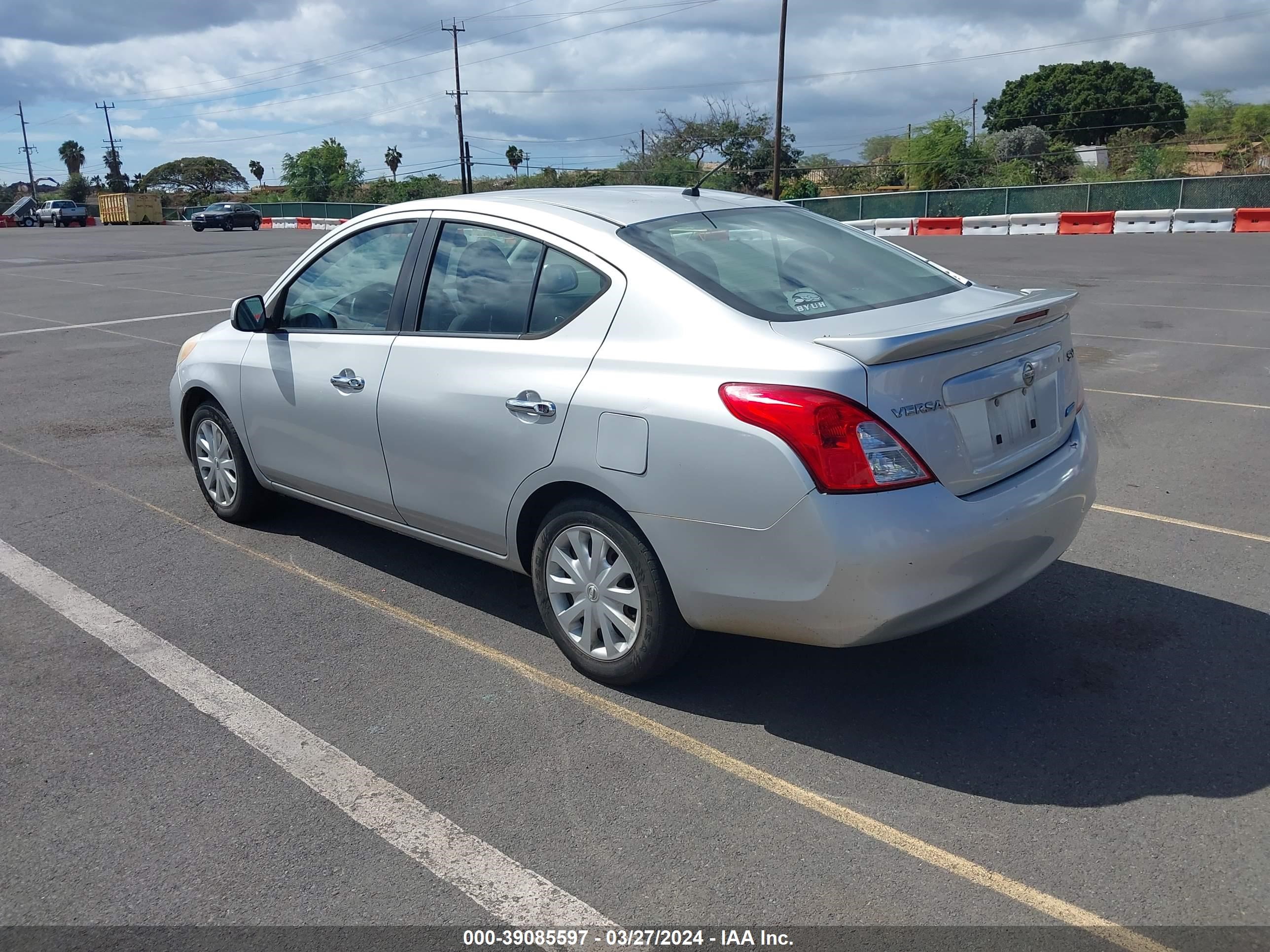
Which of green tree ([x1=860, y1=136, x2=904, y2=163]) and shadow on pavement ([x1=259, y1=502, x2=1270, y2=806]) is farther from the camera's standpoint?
green tree ([x1=860, y1=136, x2=904, y2=163])

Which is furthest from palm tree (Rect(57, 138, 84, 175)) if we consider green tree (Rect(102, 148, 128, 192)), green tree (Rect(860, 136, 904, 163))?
green tree (Rect(860, 136, 904, 163))

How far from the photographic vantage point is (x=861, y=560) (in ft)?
10.6

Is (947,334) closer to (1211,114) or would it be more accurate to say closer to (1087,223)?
(1087,223)

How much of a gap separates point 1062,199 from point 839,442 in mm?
37900

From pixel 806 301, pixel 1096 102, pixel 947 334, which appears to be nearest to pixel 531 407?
pixel 806 301

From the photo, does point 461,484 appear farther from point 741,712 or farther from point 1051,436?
point 1051,436

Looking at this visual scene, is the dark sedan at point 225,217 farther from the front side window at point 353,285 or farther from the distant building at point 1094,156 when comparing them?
the front side window at point 353,285

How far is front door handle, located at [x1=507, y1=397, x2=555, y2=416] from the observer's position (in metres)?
3.86

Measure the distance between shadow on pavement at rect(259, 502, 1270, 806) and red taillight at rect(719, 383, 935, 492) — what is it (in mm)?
914

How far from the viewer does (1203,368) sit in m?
10.1

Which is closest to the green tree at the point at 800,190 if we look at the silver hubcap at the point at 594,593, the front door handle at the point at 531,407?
the front door handle at the point at 531,407

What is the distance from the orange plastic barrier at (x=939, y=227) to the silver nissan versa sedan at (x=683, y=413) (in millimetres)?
32635

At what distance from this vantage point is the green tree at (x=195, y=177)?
113m

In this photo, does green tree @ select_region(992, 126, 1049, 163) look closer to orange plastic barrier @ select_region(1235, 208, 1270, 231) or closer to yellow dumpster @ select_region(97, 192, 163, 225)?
orange plastic barrier @ select_region(1235, 208, 1270, 231)
